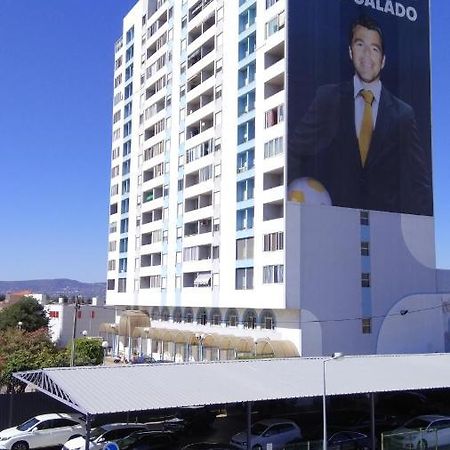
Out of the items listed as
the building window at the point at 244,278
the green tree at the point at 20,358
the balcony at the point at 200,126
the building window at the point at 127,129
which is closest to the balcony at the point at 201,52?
the balcony at the point at 200,126

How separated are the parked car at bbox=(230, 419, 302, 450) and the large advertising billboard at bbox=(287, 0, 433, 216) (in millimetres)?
24540

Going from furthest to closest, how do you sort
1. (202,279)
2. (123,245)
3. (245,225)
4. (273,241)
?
(123,245) → (202,279) → (245,225) → (273,241)

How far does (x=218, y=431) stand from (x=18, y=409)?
1159 cm

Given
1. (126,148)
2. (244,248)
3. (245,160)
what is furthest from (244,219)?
(126,148)

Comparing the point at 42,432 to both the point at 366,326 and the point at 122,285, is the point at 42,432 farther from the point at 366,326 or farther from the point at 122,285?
the point at 122,285

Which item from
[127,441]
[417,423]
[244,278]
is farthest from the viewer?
[244,278]

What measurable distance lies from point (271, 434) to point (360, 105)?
36.5 m

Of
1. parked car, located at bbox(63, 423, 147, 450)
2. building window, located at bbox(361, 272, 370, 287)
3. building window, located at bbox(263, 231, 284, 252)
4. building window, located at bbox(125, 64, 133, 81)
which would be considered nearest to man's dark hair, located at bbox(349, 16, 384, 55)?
building window, located at bbox(263, 231, 284, 252)

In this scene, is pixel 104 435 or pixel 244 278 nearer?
pixel 104 435

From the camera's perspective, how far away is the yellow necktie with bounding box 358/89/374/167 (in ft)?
193

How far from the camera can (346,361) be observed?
37156 millimetres

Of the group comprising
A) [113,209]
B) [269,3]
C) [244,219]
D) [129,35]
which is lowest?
[244,219]

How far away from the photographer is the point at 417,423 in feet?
111

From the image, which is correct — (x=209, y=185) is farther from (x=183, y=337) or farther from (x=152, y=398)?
(x=152, y=398)
